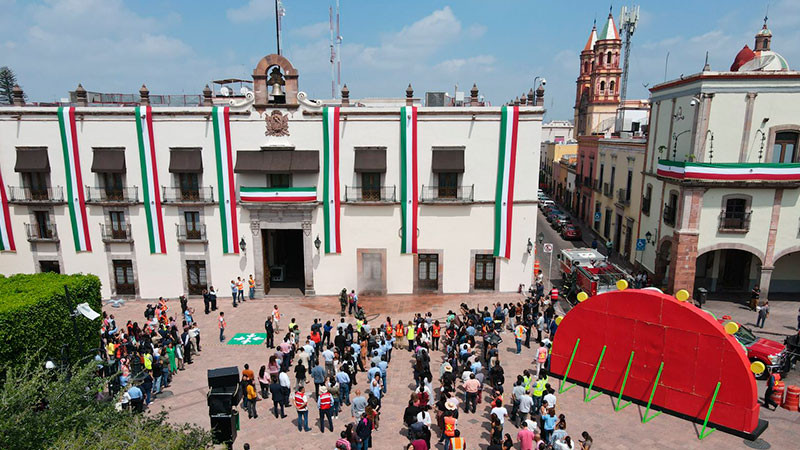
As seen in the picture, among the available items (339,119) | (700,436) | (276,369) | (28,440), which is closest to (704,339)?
(700,436)

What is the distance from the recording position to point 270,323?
19672 mm

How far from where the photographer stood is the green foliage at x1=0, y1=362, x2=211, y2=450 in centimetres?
849

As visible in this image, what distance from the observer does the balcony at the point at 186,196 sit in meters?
25.6

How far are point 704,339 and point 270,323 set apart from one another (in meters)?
15.5

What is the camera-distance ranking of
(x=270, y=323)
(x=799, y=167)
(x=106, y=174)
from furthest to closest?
(x=106, y=174) → (x=799, y=167) → (x=270, y=323)

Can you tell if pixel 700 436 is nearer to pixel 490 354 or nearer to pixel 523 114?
pixel 490 354

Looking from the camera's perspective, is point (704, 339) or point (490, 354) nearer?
point (704, 339)

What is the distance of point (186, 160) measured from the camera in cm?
2511

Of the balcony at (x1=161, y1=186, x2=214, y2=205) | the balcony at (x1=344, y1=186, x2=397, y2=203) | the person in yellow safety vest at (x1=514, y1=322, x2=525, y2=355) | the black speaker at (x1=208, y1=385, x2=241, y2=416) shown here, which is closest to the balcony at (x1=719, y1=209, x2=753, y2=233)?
the person in yellow safety vest at (x1=514, y1=322, x2=525, y2=355)

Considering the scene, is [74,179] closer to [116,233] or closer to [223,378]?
[116,233]

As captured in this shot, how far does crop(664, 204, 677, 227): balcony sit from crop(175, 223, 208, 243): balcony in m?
25.7

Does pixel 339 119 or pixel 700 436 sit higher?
pixel 339 119

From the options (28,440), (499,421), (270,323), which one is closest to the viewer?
(28,440)

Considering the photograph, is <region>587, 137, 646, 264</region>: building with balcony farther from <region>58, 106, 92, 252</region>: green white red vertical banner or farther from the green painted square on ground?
<region>58, 106, 92, 252</region>: green white red vertical banner
